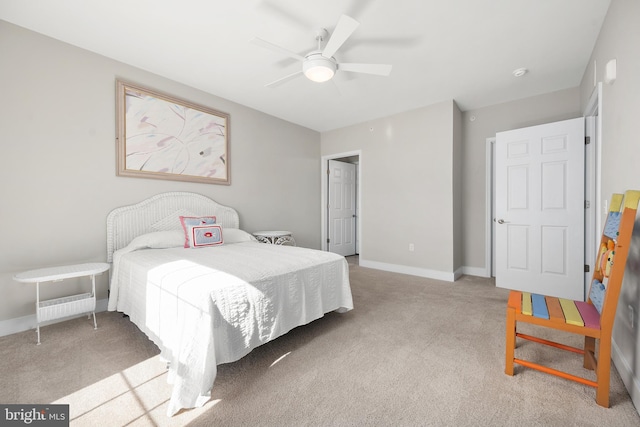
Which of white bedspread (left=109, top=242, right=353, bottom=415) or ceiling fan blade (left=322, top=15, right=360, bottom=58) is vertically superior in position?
ceiling fan blade (left=322, top=15, right=360, bottom=58)

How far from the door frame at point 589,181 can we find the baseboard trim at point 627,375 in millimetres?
1109

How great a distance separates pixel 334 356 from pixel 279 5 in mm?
2635

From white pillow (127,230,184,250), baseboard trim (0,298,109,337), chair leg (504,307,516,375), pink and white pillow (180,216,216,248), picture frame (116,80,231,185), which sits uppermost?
picture frame (116,80,231,185)

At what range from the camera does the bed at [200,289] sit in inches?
59.5

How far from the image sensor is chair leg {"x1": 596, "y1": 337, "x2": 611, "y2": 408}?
1.39 meters

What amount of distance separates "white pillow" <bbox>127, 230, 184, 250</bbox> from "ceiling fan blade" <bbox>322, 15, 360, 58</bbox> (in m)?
2.40

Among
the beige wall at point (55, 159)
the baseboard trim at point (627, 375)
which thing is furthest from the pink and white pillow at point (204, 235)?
the baseboard trim at point (627, 375)

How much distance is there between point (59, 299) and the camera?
2.45m

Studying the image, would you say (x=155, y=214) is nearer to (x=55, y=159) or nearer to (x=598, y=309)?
(x=55, y=159)

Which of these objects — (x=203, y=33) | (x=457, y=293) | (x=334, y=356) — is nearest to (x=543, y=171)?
(x=457, y=293)

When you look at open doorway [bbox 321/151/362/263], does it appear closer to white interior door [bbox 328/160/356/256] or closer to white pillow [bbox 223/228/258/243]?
white interior door [bbox 328/160/356/256]

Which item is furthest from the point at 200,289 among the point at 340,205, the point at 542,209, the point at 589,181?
Answer: the point at 340,205

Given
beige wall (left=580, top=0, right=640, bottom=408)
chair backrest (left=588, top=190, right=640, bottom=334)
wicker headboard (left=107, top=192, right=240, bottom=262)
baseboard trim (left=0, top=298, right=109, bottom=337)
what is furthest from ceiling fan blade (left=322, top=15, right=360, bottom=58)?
baseboard trim (left=0, top=298, right=109, bottom=337)

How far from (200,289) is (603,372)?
2212mm
